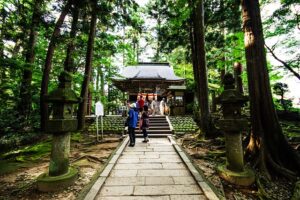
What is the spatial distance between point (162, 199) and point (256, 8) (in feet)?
18.6

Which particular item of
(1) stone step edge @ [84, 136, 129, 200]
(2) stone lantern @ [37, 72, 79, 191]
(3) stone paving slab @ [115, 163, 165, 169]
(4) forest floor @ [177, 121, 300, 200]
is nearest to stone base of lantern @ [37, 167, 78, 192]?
(2) stone lantern @ [37, 72, 79, 191]

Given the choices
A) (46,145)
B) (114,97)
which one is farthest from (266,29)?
(114,97)

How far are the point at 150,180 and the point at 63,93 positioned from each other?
2884 millimetres

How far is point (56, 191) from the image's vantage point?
13.0 feet

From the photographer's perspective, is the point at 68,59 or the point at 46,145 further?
the point at 68,59

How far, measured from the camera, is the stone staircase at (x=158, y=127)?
11.4 metres

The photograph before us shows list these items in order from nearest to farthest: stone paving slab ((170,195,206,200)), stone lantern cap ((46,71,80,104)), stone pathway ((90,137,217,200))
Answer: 1. stone paving slab ((170,195,206,200))
2. stone pathway ((90,137,217,200))
3. stone lantern cap ((46,71,80,104))

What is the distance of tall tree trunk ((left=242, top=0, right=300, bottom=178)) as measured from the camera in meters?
5.00

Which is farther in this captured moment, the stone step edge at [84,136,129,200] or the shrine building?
the shrine building

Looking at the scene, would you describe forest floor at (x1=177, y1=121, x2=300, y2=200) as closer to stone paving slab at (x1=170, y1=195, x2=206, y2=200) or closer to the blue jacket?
stone paving slab at (x1=170, y1=195, x2=206, y2=200)

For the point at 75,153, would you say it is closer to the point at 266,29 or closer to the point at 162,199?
the point at 162,199

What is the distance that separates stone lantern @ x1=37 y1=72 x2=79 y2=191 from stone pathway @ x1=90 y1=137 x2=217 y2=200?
2.88ft

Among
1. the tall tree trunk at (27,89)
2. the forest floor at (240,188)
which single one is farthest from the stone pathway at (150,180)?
the tall tree trunk at (27,89)

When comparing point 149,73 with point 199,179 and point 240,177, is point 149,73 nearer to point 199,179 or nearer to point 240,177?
point 199,179
